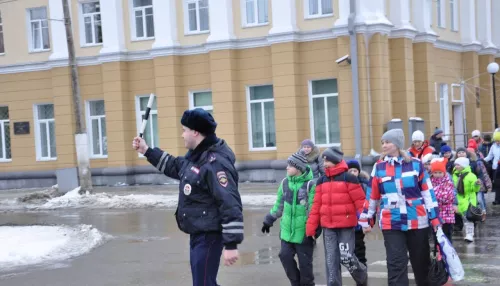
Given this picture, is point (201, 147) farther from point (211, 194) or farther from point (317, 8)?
point (317, 8)

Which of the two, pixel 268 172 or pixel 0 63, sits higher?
pixel 0 63

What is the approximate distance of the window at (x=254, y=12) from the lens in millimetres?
26281

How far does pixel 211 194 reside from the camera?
6176 mm

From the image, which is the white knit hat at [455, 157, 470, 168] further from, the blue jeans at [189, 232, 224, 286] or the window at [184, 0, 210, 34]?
the window at [184, 0, 210, 34]

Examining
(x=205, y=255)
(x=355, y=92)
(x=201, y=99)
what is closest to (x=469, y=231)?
(x=205, y=255)

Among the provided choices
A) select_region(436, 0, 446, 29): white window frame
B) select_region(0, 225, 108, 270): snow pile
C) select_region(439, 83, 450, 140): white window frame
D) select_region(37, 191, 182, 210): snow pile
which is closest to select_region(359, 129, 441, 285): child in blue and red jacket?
select_region(0, 225, 108, 270): snow pile

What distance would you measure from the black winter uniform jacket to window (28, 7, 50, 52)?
25.6 metres

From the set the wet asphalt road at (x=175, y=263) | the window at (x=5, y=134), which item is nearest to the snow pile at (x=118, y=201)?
the wet asphalt road at (x=175, y=263)

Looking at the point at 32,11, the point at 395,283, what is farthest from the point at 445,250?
the point at 32,11

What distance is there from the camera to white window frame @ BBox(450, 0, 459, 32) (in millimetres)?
29797

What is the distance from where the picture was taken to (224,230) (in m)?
6.01

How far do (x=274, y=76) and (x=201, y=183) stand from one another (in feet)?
64.8

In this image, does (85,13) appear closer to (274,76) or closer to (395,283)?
(274,76)

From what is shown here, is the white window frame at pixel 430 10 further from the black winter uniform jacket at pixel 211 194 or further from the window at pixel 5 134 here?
the black winter uniform jacket at pixel 211 194
